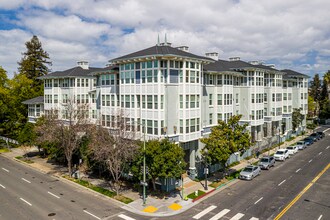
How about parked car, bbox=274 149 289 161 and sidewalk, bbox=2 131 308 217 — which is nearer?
sidewalk, bbox=2 131 308 217

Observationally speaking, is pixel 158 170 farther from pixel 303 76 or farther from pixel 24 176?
pixel 303 76

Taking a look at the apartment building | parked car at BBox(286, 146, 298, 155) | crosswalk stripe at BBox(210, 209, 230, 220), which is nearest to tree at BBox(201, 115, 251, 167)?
the apartment building

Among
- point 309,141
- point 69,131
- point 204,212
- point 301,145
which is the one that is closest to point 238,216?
point 204,212

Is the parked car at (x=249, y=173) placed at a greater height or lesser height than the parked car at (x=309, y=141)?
lesser

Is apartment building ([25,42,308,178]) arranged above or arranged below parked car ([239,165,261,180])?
above

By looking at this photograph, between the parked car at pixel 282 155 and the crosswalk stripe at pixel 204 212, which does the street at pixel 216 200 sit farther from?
the parked car at pixel 282 155

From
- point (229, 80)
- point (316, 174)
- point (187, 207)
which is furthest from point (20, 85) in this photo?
point (316, 174)

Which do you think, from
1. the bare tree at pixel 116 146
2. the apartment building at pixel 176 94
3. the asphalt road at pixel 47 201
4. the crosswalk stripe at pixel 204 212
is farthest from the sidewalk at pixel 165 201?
the apartment building at pixel 176 94

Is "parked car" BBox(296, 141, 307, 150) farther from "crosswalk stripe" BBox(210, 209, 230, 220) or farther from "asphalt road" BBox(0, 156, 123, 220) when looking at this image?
"asphalt road" BBox(0, 156, 123, 220)
